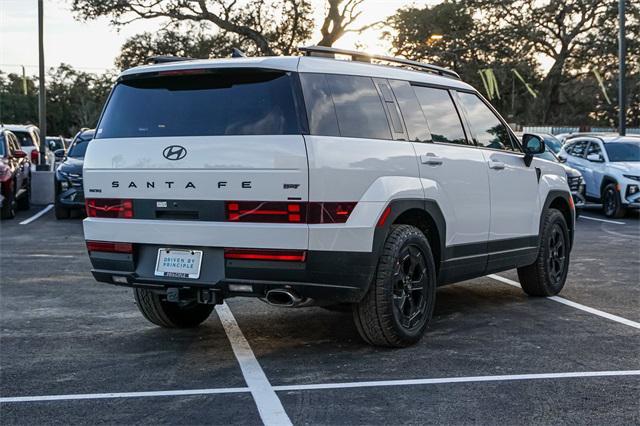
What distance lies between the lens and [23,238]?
50.5 feet

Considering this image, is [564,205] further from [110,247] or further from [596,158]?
[596,158]

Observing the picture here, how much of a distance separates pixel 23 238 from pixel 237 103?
10.2 meters

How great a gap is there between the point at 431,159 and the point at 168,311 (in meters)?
2.32

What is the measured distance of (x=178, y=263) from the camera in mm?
6277

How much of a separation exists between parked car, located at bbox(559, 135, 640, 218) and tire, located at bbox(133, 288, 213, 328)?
44.6 feet

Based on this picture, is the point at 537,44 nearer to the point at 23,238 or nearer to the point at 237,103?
the point at 23,238

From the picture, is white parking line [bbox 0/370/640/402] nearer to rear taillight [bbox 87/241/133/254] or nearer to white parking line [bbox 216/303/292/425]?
white parking line [bbox 216/303/292/425]

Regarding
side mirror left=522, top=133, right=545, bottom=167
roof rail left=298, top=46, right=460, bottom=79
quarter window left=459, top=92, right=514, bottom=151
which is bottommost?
side mirror left=522, top=133, right=545, bottom=167

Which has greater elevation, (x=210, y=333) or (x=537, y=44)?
(x=537, y=44)

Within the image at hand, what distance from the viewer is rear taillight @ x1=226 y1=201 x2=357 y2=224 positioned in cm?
589

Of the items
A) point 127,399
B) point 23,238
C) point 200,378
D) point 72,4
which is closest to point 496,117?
point 200,378

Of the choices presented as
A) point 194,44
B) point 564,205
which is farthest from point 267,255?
point 194,44

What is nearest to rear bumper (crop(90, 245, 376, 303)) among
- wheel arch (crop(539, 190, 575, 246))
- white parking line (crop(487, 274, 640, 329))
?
white parking line (crop(487, 274, 640, 329))

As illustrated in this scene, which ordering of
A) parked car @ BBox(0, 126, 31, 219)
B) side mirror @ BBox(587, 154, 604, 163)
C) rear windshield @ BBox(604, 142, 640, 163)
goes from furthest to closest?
side mirror @ BBox(587, 154, 604, 163) → rear windshield @ BBox(604, 142, 640, 163) → parked car @ BBox(0, 126, 31, 219)
